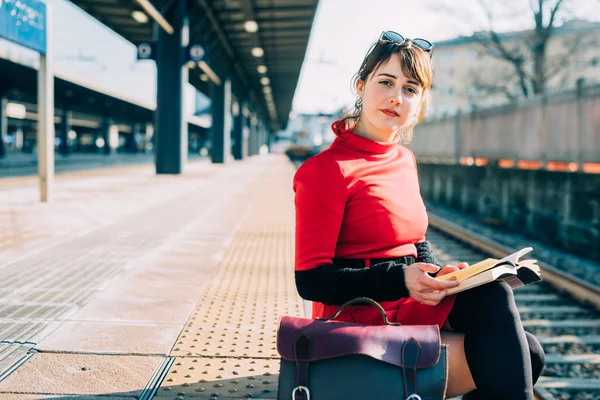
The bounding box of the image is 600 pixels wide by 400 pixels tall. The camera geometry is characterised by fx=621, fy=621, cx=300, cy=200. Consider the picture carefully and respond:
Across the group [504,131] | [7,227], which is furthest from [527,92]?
[7,227]

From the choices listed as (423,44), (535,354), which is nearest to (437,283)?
(535,354)

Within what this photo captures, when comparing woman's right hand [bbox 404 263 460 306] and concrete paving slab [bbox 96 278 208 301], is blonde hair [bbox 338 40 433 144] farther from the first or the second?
concrete paving slab [bbox 96 278 208 301]

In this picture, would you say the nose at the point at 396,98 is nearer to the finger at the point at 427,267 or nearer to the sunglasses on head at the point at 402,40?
the sunglasses on head at the point at 402,40

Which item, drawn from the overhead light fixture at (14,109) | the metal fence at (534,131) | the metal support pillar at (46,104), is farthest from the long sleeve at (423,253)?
the overhead light fixture at (14,109)

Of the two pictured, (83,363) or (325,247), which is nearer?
(325,247)

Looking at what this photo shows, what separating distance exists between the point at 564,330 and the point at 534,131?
7.98 metres

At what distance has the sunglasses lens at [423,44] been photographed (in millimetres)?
2129

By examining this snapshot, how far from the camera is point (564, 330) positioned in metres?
4.88

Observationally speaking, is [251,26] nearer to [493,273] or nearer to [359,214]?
[359,214]

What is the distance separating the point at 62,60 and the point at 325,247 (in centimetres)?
5356

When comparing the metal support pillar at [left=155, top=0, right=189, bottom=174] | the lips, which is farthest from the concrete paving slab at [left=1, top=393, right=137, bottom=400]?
the metal support pillar at [left=155, top=0, right=189, bottom=174]

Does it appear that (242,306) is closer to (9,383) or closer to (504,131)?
(9,383)

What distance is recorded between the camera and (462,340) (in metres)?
1.86

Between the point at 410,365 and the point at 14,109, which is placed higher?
the point at 14,109
